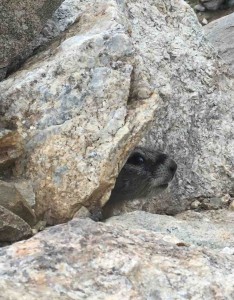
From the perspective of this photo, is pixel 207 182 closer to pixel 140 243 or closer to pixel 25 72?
pixel 25 72

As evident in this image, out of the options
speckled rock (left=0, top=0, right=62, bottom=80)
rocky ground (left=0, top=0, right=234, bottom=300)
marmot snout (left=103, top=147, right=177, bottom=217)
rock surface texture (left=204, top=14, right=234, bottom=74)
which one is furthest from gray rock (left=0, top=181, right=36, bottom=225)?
rock surface texture (left=204, top=14, right=234, bottom=74)

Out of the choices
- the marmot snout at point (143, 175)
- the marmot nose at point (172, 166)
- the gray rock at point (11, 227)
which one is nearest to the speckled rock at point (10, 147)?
the gray rock at point (11, 227)

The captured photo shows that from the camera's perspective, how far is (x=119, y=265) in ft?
8.26

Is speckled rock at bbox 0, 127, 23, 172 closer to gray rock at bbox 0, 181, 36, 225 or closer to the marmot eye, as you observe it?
gray rock at bbox 0, 181, 36, 225

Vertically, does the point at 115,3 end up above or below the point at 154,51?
above

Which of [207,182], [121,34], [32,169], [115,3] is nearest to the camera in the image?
[32,169]

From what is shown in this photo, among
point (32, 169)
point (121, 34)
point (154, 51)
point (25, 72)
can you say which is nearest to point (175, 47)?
point (154, 51)

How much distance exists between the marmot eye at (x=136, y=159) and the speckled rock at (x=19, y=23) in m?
0.97

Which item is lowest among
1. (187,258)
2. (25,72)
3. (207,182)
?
(207,182)

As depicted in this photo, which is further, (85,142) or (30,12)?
(30,12)

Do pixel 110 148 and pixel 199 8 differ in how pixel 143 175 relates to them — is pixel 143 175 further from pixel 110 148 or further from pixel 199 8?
pixel 199 8

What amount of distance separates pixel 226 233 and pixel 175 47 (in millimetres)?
1671

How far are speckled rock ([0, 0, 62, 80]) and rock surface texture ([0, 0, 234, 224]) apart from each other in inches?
5.1

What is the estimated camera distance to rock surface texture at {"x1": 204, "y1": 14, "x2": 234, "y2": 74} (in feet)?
21.3
